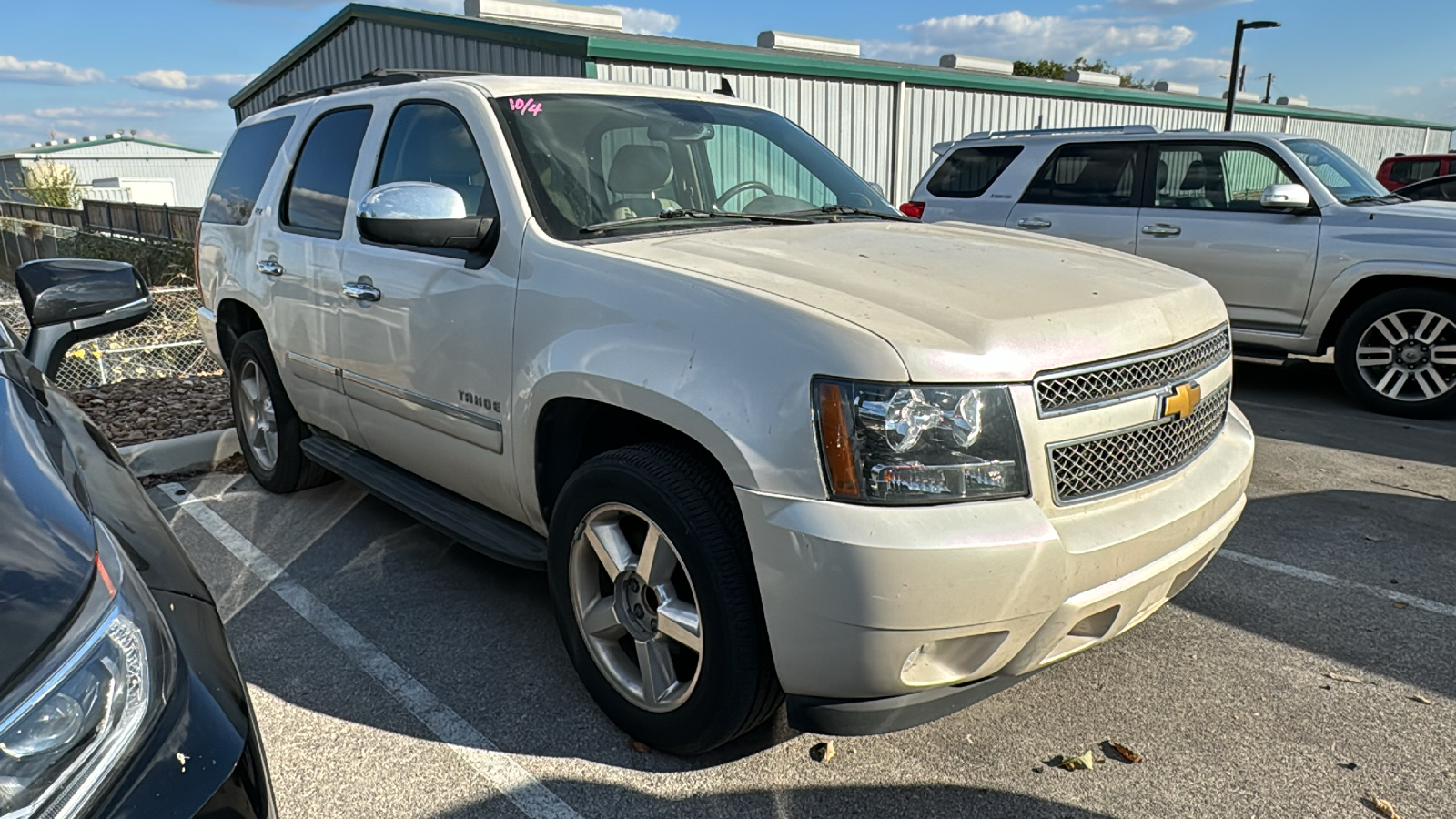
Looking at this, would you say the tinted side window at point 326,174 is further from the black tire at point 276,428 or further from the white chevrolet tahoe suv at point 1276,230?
the white chevrolet tahoe suv at point 1276,230

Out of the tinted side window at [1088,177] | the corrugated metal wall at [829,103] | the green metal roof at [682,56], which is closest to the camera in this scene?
the tinted side window at [1088,177]

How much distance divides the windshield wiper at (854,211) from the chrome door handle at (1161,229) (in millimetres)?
4419

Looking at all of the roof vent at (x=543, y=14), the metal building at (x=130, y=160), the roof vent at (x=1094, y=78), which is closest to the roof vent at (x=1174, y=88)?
the roof vent at (x=1094, y=78)

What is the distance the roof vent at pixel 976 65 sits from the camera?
18688 mm

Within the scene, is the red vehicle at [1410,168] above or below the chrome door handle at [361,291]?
above

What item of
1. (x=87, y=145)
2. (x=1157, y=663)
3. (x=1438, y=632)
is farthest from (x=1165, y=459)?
(x=87, y=145)

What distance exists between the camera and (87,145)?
58719 mm

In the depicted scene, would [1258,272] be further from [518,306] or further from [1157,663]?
[518,306]

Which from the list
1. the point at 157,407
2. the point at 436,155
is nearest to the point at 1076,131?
the point at 436,155

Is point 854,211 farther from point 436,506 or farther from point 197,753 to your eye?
point 197,753

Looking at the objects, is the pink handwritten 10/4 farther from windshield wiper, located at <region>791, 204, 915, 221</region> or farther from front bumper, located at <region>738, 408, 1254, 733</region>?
front bumper, located at <region>738, 408, 1254, 733</region>

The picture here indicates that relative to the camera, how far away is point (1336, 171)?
7.37 metres

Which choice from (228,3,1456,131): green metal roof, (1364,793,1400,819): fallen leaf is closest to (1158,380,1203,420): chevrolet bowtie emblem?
(1364,793,1400,819): fallen leaf

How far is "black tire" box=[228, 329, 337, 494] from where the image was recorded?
4.79 m
